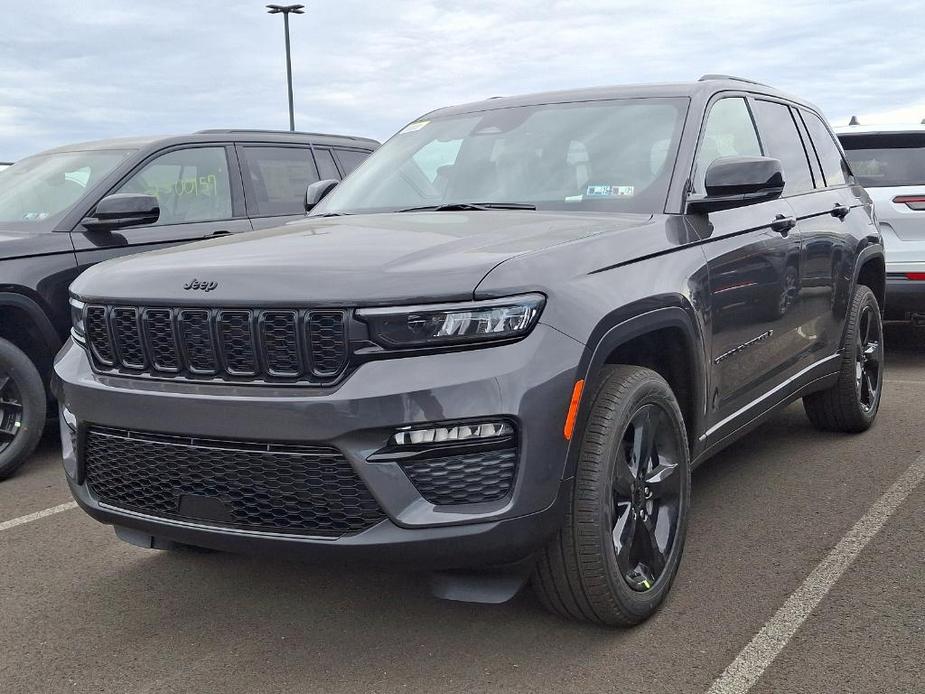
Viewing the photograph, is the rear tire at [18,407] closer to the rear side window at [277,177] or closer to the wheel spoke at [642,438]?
the rear side window at [277,177]

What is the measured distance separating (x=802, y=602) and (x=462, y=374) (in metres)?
1.57

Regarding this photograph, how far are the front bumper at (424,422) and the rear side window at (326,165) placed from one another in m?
4.93

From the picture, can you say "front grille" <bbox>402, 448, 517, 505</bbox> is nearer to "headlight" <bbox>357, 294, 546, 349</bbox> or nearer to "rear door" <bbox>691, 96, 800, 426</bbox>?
"headlight" <bbox>357, 294, 546, 349</bbox>

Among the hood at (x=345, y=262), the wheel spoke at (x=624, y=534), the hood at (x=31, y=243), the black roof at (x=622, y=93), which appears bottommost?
the wheel spoke at (x=624, y=534)

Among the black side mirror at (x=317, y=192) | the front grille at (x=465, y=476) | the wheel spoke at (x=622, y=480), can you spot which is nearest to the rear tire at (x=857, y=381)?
the wheel spoke at (x=622, y=480)

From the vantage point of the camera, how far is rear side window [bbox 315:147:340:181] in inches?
303

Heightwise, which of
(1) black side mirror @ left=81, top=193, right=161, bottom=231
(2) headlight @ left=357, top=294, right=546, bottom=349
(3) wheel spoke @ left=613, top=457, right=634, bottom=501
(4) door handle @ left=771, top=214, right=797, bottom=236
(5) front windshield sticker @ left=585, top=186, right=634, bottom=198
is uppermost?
(5) front windshield sticker @ left=585, top=186, right=634, bottom=198

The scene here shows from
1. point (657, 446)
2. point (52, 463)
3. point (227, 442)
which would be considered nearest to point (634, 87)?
point (657, 446)

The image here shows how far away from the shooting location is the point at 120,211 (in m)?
5.72

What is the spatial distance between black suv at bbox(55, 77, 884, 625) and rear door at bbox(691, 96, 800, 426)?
0.02 meters

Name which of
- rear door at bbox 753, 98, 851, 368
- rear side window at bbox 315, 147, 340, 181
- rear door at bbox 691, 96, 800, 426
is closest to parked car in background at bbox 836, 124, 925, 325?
rear door at bbox 753, 98, 851, 368

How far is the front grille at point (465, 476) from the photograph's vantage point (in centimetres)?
280

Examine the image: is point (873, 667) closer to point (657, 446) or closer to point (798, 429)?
point (657, 446)

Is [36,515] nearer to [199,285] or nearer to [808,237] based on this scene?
[199,285]
